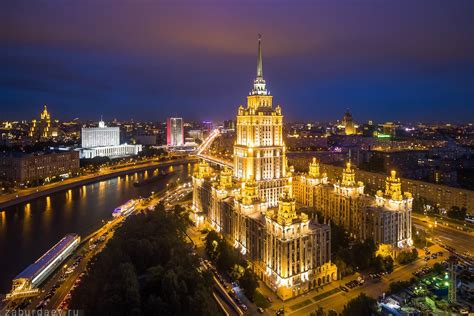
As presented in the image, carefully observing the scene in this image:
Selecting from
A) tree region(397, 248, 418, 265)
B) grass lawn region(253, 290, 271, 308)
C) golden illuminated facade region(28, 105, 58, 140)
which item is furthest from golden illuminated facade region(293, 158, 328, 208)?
golden illuminated facade region(28, 105, 58, 140)

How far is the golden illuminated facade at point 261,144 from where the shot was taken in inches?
1294

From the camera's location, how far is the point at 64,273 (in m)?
24.1

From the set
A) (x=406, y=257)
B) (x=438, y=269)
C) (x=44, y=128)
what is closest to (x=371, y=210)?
(x=406, y=257)

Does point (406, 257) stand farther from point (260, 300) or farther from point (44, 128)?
point (44, 128)

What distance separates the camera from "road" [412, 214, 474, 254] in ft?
92.8

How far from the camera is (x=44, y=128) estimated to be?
4921 inches

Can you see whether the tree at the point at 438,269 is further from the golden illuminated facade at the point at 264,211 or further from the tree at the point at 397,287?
the golden illuminated facade at the point at 264,211

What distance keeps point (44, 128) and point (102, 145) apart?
44.6 meters

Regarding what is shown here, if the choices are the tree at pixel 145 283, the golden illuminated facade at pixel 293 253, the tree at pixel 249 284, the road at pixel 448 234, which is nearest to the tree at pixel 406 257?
the road at pixel 448 234

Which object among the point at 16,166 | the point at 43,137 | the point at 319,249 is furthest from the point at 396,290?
the point at 43,137

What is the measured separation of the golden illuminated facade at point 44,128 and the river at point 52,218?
77.5 m

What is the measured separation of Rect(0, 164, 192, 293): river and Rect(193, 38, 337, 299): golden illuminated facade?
44.2 feet

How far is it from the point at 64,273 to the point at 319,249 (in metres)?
18.1

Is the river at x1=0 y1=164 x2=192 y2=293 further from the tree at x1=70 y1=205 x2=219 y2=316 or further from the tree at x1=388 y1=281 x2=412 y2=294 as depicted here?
the tree at x1=388 y1=281 x2=412 y2=294
